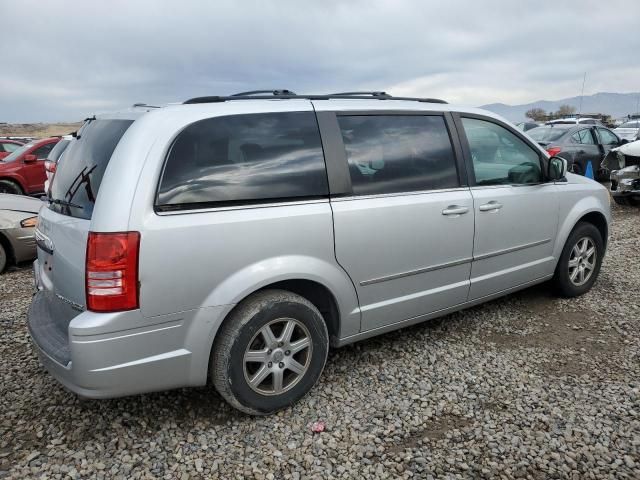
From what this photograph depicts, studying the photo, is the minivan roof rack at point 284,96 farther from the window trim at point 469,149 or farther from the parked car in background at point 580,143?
the parked car in background at point 580,143

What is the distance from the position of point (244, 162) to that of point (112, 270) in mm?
883

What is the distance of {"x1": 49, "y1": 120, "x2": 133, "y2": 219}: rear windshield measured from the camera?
2.62 metres

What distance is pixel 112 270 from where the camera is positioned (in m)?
2.34

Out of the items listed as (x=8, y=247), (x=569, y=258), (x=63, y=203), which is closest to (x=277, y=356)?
(x=63, y=203)

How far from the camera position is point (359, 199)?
3080 mm

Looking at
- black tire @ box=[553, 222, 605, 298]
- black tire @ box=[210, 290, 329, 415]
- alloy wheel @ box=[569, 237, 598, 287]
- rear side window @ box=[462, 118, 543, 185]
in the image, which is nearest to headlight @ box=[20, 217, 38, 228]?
black tire @ box=[210, 290, 329, 415]

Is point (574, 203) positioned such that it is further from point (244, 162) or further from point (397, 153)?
point (244, 162)

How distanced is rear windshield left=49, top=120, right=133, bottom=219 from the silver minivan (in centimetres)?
1

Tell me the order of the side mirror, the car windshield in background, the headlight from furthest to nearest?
the car windshield in background, the headlight, the side mirror

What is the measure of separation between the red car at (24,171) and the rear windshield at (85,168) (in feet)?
Result: 31.0

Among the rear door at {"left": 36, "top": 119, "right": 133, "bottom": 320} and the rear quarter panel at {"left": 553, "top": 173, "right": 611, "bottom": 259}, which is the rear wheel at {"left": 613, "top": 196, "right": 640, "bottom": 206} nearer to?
the rear quarter panel at {"left": 553, "top": 173, "right": 611, "bottom": 259}

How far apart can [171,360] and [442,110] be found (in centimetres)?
254

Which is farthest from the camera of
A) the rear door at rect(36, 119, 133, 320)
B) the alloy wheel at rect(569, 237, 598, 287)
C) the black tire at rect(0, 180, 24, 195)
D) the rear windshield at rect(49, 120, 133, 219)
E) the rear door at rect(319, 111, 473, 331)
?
the black tire at rect(0, 180, 24, 195)

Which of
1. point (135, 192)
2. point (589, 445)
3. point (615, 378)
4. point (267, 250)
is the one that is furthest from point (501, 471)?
point (135, 192)
